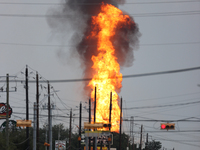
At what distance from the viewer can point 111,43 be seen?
115938 millimetres

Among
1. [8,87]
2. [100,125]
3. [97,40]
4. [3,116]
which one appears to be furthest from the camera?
[97,40]

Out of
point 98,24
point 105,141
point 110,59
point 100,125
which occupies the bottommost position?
point 105,141

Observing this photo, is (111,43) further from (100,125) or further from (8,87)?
(8,87)

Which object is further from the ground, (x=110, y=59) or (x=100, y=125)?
(x=110, y=59)

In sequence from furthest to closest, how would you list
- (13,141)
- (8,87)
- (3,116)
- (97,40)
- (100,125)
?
(97,40)
(3,116)
(13,141)
(100,125)
(8,87)

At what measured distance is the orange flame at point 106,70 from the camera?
11181cm

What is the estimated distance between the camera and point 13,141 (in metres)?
75.7

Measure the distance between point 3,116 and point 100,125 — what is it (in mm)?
40552

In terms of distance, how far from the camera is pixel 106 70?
112125mm

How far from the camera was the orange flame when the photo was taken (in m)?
112

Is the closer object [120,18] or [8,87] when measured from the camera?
[8,87]

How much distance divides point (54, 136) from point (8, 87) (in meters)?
85.9

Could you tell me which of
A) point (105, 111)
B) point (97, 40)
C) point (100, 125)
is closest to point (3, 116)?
point (105, 111)

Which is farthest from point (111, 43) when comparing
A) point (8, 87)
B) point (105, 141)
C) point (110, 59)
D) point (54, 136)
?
point (8, 87)
